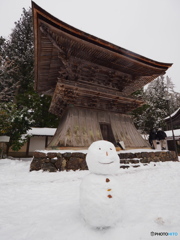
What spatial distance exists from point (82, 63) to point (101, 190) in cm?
647

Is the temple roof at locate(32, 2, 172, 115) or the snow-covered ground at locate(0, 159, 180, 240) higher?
the temple roof at locate(32, 2, 172, 115)

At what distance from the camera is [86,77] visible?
24.2 feet

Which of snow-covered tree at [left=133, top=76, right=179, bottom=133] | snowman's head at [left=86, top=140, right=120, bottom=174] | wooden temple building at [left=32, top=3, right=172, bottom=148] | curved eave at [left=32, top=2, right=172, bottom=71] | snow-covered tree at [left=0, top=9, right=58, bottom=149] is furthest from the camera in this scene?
snow-covered tree at [left=133, top=76, right=179, bottom=133]

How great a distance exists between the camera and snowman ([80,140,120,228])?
5.17ft

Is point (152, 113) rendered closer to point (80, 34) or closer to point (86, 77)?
point (86, 77)

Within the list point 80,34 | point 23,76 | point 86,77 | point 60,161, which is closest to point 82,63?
point 86,77

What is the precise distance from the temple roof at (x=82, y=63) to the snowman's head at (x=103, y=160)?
436 centimetres

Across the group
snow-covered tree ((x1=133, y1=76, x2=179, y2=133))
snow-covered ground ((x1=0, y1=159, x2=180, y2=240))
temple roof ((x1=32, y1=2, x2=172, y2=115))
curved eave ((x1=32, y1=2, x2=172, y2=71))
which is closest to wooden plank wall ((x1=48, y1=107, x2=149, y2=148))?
temple roof ((x1=32, y1=2, x2=172, y2=115))

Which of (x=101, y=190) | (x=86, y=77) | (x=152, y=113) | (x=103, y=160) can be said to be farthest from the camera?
(x=152, y=113)

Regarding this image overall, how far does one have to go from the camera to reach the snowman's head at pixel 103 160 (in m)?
1.81

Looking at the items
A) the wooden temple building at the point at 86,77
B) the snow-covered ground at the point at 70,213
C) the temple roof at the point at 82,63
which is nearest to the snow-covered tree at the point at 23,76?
the temple roof at the point at 82,63

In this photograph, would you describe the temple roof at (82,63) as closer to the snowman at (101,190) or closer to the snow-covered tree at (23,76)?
the snowman at (101,190)

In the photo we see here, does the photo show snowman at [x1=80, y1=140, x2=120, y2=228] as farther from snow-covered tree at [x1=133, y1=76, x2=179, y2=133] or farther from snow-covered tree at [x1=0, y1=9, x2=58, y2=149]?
snow-covered tree at [x1=133, y1=76, x2=179, y2=133]

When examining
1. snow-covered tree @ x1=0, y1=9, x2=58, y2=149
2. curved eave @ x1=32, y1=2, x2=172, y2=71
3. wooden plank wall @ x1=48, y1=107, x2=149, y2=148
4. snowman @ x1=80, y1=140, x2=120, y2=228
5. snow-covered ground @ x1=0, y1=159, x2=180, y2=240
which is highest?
snow-covered tree @ x1=0, y1=9, x2=58, y2=149
